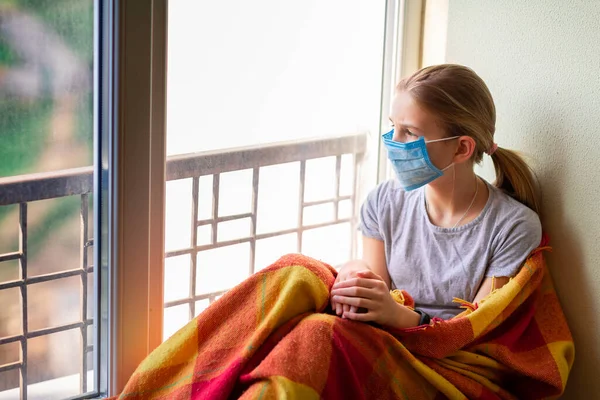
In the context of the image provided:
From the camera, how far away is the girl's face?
57.7 inches

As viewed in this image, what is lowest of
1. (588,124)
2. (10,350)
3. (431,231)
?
(10,350)

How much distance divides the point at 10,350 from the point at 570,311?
1.14 meters

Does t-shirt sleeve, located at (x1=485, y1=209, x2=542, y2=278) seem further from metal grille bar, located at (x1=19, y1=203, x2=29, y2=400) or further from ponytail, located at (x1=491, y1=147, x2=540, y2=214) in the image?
metal grille bar, located at (x1=19, y1=203, x2=29, y2=400)

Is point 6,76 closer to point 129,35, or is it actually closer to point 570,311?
point 129,35

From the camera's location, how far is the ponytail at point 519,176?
153 centimetres

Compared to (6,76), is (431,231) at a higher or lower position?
lower

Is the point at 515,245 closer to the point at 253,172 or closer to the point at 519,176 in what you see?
the point at 519,176

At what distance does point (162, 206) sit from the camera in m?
1.47

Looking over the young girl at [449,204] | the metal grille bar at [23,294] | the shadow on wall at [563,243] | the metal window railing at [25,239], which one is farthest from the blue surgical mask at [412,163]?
the metal grille bar at [23,294]

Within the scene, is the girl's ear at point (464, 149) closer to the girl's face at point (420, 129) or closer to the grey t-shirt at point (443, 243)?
the girl's face at point (420, 129)

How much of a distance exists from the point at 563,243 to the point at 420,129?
1.29ft

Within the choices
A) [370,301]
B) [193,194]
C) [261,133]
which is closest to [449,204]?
[370,301]

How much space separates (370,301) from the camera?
1.33 m

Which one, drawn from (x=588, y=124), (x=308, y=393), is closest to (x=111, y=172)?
(x=308, y=393)
